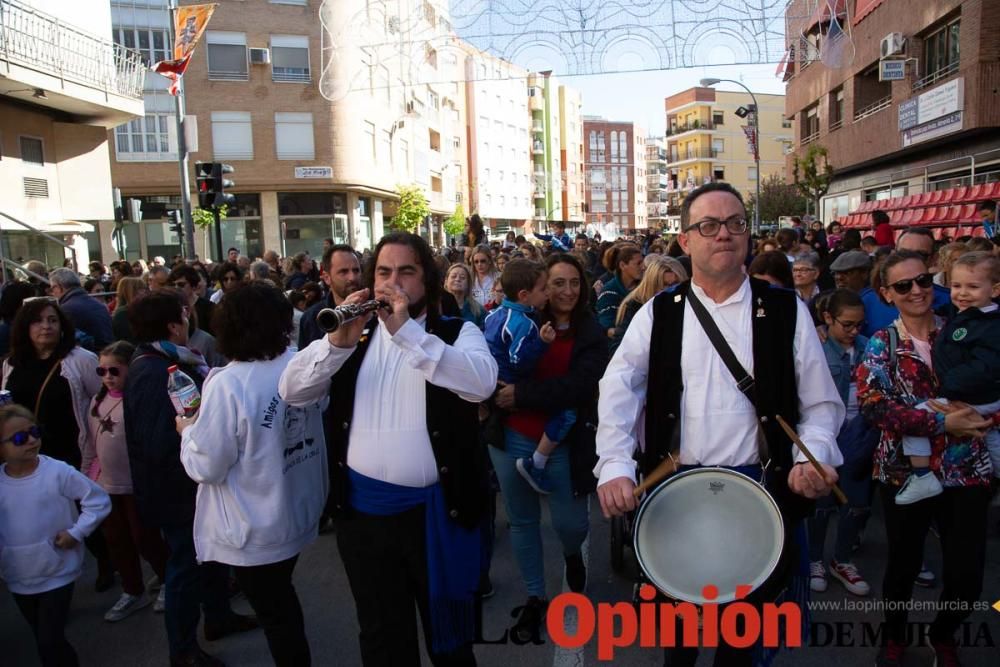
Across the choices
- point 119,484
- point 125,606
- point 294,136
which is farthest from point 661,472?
point 294,136

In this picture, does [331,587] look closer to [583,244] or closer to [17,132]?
[583,244]

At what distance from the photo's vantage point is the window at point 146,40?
3056cm

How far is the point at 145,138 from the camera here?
3167 centimetres

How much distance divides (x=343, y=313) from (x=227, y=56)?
32786 mm

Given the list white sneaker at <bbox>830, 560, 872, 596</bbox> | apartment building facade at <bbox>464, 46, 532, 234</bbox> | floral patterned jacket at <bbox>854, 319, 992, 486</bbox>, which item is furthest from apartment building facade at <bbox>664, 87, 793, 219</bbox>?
floral patterned jacket at <bbox>854, 319, 992, 486</bbox>

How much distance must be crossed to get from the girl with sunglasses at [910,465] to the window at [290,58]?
32.1m

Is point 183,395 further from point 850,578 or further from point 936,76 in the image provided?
point 936,76

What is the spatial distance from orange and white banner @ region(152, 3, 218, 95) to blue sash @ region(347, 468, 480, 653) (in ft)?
42.7

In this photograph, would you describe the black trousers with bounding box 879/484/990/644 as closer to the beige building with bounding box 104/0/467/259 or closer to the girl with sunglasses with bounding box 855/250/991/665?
the girl with sunglasses with bounding box 855/250/991/665

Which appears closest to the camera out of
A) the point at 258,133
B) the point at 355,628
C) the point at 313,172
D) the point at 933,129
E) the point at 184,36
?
the point at 355,628

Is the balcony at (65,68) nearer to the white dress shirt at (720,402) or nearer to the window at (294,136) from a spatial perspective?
the window at (294,136)

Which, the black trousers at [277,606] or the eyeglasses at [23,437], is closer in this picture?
the black trousers at [277,606]

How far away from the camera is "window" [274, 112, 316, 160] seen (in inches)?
1246

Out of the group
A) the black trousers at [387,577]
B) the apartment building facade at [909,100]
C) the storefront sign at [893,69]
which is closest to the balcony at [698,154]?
the apartment building facade at [909,100]
